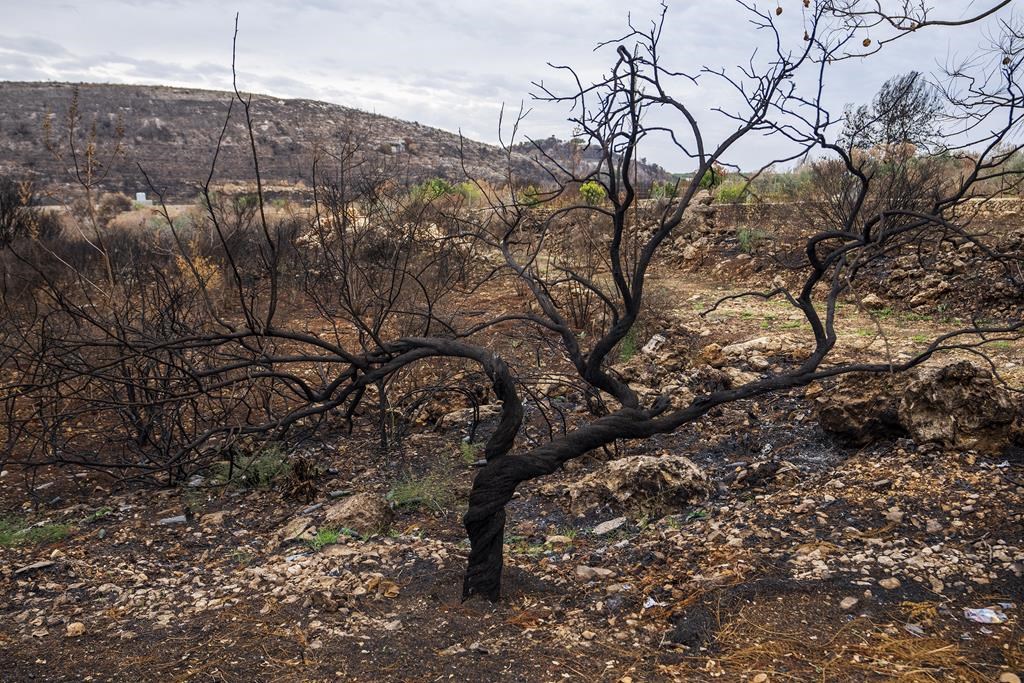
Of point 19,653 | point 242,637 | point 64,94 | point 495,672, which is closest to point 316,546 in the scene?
point 242,637

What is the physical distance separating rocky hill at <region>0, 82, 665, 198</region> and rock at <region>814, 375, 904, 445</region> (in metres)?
28.1

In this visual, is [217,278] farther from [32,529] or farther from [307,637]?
[307,637]

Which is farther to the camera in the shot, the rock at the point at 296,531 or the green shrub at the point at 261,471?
the green shrub at the point at 261,471

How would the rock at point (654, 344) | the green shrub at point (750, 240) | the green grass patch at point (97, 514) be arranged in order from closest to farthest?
the green grass patch at point (97, 514)
the rock at point (654, 344)
the green shrub at point (750, 240)

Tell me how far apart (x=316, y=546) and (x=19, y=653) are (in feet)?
4.46

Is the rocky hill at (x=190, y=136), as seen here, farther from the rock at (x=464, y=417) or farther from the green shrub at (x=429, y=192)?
the rock at (x=464, y=417)

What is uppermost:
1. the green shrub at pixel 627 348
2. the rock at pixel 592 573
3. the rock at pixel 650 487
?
the green shrub at pixel 627 348

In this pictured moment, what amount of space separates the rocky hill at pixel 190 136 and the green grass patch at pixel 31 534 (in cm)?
2869

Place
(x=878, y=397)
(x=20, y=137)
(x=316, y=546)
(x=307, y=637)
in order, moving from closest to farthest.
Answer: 1. (x=307, y=637)
2. (x=316, y=546)
3. (x=878, y=397)
4. (x=20, y=137)

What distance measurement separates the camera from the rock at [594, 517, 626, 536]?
4.18m

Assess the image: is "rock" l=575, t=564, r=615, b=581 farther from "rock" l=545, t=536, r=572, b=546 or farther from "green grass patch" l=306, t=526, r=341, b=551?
"green grass patch" l=306, t=526, r=341, b=551

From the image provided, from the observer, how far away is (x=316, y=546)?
13.4 ft

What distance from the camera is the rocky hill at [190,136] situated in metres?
36.4

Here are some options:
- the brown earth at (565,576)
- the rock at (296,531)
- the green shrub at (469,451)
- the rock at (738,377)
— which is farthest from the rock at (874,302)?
the rock at (296,531)
